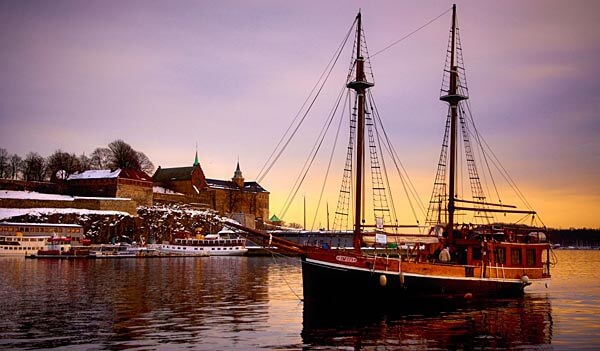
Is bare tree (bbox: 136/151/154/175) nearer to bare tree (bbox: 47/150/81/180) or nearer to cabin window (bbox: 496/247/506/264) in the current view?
bare tree (bbox: 47/150/81/180)

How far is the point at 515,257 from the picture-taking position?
40.1 meters

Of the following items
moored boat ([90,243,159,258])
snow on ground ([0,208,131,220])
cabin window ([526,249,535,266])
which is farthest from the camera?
snow on ground ([0,208,131,220])

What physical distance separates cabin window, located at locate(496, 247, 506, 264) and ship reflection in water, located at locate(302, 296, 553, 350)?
3.80 m

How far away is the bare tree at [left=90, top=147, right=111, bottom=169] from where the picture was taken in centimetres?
Answer: 14888

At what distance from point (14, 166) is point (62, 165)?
10.5 m

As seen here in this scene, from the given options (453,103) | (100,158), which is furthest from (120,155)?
(453,103)

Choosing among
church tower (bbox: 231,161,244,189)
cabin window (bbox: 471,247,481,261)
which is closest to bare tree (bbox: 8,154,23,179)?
church tower (bbox: 231,161,244,189)

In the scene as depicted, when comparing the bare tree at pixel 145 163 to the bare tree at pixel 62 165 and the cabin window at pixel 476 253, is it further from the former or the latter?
the cabin window at pixel 476 253

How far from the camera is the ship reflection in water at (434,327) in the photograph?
23.2m

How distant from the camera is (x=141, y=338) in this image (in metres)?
23.1

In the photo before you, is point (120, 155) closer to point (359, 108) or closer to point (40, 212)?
point (40, 212)

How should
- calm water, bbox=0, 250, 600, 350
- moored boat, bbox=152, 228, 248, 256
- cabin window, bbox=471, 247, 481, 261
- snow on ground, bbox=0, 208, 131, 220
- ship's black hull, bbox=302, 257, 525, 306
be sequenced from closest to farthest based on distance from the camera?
1. calm water, bbox=0, 250, 600, 350
2. ship's black hull, bbox=302, 257, 525, 306
3. cabin window, bbox=471, 247, 481, 261
4. snow on ground, bbox=0, 208, 131, 220
5. moored boat, bbox=152, 228, 248, 256

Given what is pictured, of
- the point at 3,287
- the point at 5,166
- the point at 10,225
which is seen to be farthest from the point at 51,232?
the point at 3,287

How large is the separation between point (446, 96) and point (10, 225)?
272ft
